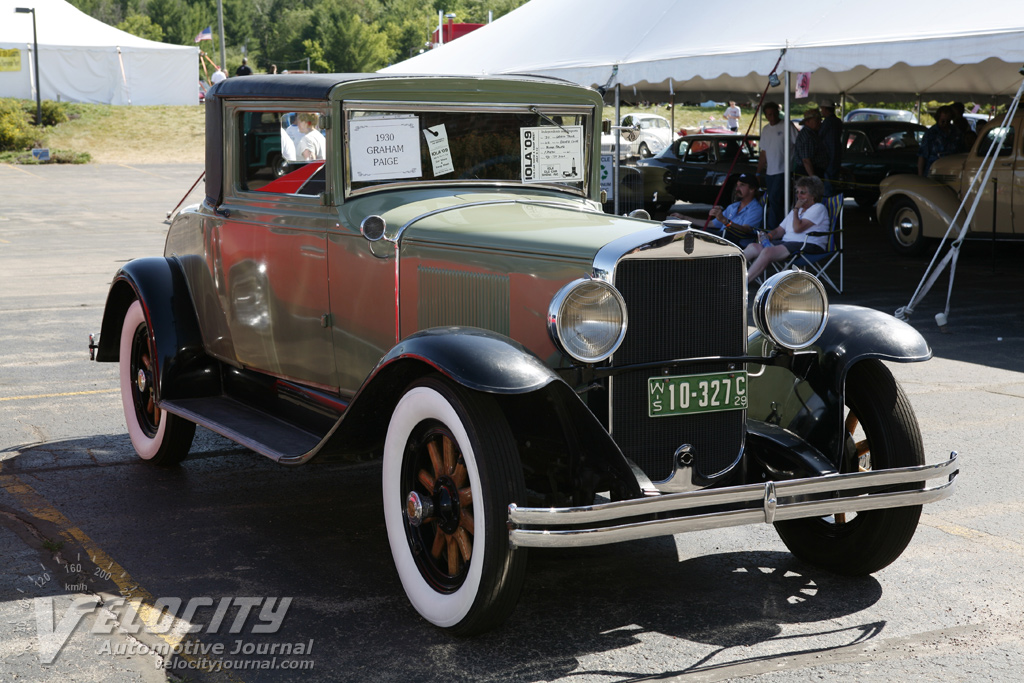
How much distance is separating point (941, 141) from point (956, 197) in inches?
98.0

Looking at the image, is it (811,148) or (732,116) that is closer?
(811,148)

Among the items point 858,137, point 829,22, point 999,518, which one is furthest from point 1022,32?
point 858,137

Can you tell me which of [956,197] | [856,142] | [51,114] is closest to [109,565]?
[956,197]

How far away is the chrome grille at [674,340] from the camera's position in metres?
3.39

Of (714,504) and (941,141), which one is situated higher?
(941,141)

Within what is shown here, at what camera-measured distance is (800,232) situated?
9867 mm

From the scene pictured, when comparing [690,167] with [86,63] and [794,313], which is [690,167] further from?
[86,63]

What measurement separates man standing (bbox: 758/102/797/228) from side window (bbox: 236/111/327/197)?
9.01 metres

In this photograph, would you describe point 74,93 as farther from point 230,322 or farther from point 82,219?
point 230,322

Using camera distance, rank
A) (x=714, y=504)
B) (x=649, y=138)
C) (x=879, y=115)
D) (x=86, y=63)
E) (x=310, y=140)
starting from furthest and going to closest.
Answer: (x=86, y=63) → (x=649, y=138) → (x=879, y=115) → (x=310, y=140) → (x=714, y=504)

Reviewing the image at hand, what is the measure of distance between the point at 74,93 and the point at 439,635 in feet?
122

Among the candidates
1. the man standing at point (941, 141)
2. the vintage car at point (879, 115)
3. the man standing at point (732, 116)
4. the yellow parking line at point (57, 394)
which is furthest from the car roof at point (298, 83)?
the man standing at point (732, 116)

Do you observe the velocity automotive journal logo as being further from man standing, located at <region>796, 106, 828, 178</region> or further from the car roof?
man standing, located at <region>796, 106, 828, 178</region>

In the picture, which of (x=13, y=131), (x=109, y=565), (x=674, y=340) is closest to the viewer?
(x=674, y=340)
